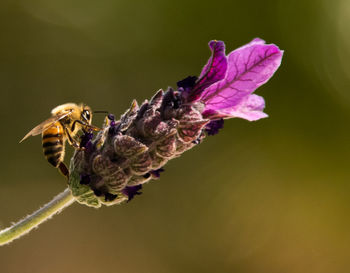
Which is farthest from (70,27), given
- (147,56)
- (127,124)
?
(127,124)

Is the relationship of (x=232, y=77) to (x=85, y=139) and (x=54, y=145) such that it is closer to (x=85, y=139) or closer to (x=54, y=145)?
(x=85, y=139)

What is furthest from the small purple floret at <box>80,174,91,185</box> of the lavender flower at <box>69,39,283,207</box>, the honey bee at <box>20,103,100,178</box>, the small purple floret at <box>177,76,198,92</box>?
the small purple floret at <box>177,76,198,92</box>

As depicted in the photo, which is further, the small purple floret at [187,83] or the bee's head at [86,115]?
the bee's head at [86,115]

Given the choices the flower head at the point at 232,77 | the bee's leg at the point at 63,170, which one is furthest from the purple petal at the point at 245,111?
the bee's leg at the point at 63,170

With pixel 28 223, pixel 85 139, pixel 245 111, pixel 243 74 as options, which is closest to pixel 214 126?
pixel 245 111

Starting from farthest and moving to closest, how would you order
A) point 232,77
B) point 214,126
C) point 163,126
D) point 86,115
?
1. point 86,115
2. point 214,126
3. point 232,77
4. point 163,126

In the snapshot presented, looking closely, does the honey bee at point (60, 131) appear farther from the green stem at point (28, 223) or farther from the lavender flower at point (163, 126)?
the green stem at point (28, 223)
